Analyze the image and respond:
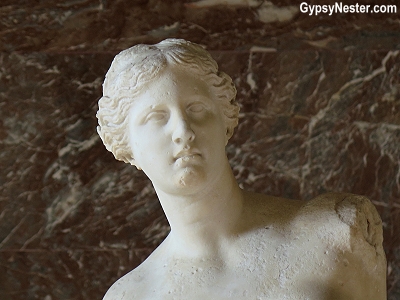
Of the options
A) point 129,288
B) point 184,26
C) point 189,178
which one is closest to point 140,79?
point 189,178

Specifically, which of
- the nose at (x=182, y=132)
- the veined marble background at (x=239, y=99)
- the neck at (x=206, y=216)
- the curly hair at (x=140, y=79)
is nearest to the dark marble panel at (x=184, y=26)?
the veined marble background at (x=239, y=99)

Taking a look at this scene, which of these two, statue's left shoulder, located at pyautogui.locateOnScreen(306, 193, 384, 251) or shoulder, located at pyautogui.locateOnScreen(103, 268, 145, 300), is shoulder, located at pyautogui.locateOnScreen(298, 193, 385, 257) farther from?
shoulder, located at pyautogui.locateOnScreen(103, 268, 145, 300)

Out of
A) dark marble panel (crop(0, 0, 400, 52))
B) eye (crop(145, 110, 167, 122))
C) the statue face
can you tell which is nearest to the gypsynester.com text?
dark marble panel (crop(0, 0, 400, 52))

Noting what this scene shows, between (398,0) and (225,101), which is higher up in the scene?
(225,101)

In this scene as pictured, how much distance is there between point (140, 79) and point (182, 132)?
0.74 ft

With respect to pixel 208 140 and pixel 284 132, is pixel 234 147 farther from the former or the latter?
pixel 208 140

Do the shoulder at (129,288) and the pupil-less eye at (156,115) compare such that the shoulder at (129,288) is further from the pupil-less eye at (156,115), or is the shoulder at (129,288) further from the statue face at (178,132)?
the pupil-less eye at (156,115)

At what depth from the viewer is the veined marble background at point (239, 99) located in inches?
186

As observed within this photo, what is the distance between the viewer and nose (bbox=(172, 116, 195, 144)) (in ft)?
10.6

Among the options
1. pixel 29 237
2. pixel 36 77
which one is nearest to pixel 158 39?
pixel 36 77

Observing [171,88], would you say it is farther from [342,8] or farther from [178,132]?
[342,8]

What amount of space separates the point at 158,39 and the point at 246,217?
1.46 meters

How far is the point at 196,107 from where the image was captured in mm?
3326

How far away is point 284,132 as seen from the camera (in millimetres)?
4770
